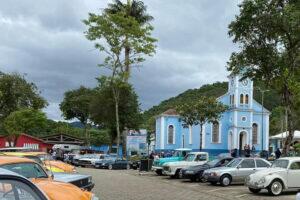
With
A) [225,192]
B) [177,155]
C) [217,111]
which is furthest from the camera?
[217,111]

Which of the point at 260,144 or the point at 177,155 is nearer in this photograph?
the point at 177,155

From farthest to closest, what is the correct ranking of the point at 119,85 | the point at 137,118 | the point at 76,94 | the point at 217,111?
the point at 76,94 → the point at 137,118 → the point at 119,85 → the point at 217,111

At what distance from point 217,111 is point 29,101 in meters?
19.7

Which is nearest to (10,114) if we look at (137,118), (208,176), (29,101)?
(29,101)

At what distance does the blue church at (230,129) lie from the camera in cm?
7419

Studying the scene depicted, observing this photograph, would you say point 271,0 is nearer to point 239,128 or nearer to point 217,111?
point 217,111

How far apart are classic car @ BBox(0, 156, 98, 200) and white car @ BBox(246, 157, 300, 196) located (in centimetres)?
1239

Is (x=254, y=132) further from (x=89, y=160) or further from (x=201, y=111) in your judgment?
(x=89, y=160)

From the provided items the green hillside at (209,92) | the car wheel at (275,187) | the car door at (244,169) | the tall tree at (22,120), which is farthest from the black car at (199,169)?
the green hillside at (209,92)

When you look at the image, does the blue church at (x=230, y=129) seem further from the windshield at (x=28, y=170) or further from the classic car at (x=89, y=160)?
the windshield at (x=28, y=170)

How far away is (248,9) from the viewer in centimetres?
2647

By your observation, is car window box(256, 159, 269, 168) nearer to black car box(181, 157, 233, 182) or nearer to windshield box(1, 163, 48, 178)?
black car box(181, 157, 233, 182)

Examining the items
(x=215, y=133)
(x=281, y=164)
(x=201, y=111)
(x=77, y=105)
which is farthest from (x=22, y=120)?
(x=77, y=105)

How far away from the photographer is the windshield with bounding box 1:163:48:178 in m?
9.92
